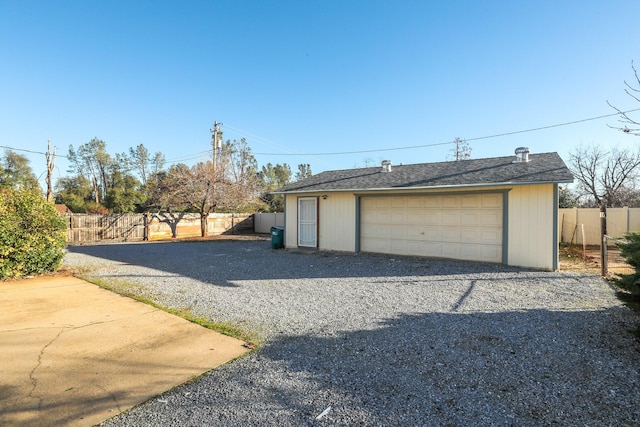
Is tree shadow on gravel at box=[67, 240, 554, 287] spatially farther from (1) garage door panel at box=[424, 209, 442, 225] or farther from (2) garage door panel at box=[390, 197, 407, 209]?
(2) garage door panel at box=[390, 197, 407, 209]

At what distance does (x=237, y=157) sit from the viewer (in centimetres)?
3198

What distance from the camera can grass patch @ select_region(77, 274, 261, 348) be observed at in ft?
12.1

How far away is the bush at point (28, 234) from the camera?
6.62 meters

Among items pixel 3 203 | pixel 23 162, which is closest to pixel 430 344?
pixel 3 203

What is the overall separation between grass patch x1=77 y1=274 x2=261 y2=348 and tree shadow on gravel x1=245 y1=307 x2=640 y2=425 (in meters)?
0.41

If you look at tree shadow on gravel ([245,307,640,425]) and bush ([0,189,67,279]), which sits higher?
bush ([0,189,67,279])

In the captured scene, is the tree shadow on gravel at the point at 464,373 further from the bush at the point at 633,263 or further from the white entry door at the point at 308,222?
the white entry door at the point at 308,222

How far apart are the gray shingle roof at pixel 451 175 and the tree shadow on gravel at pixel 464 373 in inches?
187

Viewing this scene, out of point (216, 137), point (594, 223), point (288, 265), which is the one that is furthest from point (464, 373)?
point (216, 137)

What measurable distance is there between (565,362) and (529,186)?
20.5ft

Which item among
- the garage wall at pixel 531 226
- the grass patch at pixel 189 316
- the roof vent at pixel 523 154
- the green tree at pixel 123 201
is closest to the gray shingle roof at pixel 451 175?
the roof vent at pixel 523 154

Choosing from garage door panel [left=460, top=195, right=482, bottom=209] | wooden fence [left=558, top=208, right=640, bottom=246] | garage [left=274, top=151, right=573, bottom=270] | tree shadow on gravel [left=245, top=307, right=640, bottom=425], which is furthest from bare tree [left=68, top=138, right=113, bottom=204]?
wooden fence [left=558, top=208, right=640, bottom=246]

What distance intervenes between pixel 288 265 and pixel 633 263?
6.82m

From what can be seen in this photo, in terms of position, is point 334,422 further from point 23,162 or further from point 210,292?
point 23,162
